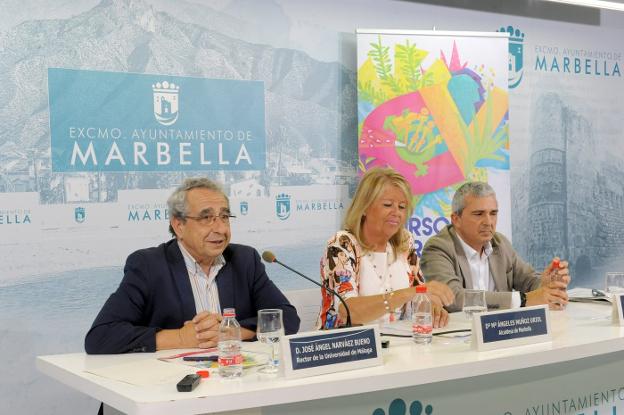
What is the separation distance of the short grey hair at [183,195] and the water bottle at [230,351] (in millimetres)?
768

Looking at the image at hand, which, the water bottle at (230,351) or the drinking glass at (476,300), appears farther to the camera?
the drinking glass at (476,300)

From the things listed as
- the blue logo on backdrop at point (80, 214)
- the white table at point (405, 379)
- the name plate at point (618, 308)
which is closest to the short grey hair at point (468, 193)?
the white table at point (405, 379)

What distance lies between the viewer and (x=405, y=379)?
7.18ft

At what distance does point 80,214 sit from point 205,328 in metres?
1.90

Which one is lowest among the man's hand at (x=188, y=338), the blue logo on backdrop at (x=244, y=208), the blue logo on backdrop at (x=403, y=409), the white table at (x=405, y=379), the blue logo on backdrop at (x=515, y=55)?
the blue logo on backdrop at (x=403, y=409)

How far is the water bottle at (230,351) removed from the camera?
211 centimetres

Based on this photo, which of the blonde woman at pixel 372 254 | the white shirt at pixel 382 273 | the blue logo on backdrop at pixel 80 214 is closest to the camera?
the blonde woman at pixel 372 254

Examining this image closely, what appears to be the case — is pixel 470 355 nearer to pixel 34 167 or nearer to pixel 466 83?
pixel 34 167

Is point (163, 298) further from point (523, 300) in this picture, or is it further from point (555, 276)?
point (555, 276)

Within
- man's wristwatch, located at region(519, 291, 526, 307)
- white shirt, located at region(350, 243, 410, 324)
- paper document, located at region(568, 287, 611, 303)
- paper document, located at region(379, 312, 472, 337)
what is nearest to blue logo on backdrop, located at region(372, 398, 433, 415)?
paper document, located at region(379, 312, 472, 337)

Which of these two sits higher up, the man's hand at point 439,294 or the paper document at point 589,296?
the man's hand at point 439,294

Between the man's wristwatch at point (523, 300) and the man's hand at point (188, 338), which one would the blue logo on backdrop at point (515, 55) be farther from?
the man's hand at point (188, 338)

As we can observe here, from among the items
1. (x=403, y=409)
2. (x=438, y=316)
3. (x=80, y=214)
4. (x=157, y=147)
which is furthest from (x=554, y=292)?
(x=80, y=214)

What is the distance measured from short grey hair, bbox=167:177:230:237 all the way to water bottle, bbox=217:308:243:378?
0.77m
